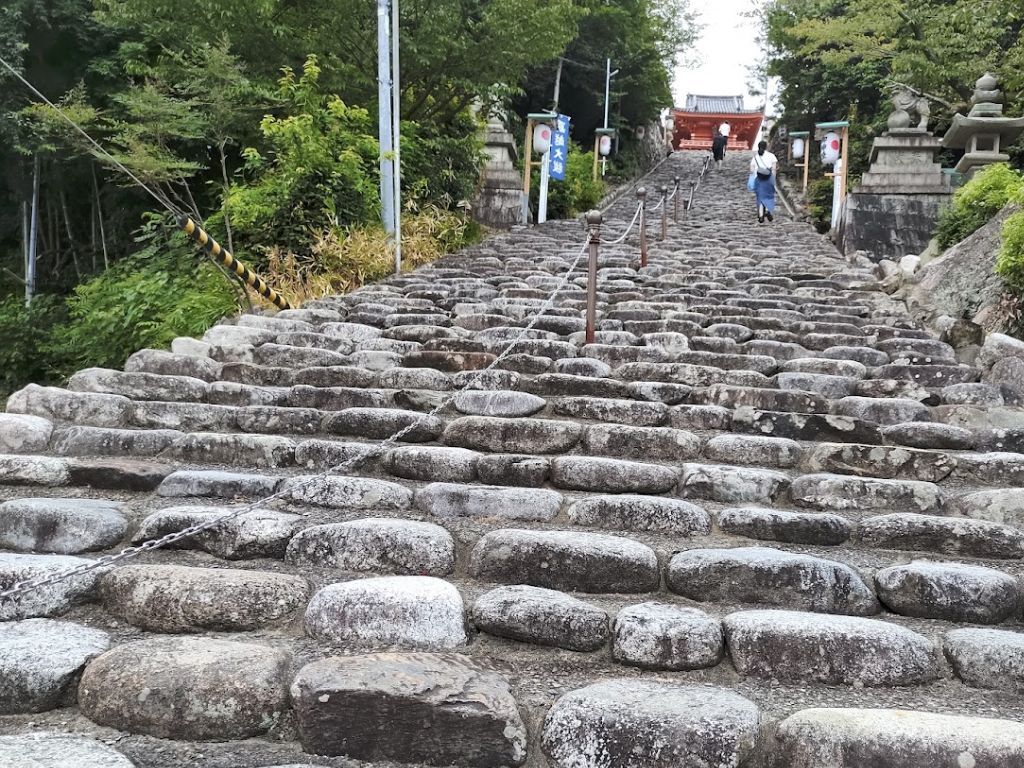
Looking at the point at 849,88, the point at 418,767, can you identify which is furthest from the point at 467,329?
the point at 849,88

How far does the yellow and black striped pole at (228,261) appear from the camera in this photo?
519cm

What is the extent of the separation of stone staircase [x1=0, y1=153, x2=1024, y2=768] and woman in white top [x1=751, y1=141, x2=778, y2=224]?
867 cm

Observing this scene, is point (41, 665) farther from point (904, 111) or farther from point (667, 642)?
point (904, 111)

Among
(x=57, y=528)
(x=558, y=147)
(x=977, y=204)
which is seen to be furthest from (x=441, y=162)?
(x=57, y=528)

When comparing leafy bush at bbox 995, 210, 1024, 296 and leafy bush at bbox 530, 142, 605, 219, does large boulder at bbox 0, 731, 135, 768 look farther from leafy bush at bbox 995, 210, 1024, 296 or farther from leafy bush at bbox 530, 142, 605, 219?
leafy bush at bbox 530, 142, 605, 219

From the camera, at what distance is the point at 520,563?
98.4 inches

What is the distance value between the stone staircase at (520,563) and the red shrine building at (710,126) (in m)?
32.6

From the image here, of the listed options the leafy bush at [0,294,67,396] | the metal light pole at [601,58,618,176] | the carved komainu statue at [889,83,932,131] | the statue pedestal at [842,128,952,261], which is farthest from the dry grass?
the metal light pole at [601,58,618,176]

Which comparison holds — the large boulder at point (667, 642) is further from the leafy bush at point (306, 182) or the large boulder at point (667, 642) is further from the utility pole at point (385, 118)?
the utility pole at point (385, 118)

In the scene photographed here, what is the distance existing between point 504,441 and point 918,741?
2.12m

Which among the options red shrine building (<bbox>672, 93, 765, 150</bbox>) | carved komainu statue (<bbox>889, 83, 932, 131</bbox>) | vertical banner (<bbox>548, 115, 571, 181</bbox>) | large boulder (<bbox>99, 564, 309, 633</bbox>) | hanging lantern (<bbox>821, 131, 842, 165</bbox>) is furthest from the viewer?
red shrine building (<bbox>672, 93, 765, 150</bbox>)

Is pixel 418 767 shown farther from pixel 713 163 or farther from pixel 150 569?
pixel 713 163

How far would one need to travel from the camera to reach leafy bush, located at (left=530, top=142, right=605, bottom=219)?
1589 cm

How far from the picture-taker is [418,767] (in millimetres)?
1826
